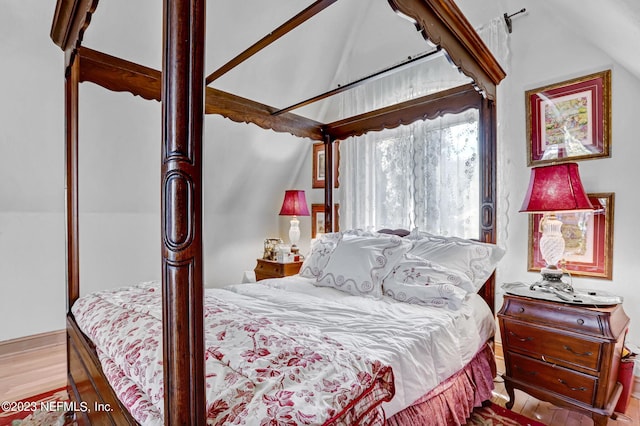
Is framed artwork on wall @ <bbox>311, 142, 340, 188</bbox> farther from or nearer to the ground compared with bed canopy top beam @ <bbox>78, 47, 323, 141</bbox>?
nearer to the ground

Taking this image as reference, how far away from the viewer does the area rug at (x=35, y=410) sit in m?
1.89

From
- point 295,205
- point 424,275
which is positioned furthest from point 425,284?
point 295,205

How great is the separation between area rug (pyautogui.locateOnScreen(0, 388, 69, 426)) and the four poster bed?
0.24m

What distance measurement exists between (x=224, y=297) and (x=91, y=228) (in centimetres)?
→ 181

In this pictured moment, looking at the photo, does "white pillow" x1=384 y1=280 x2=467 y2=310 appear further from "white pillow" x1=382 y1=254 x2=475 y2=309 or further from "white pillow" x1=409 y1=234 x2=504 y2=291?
"white pillow" x1=409 y1=234 x2=504 y2=291

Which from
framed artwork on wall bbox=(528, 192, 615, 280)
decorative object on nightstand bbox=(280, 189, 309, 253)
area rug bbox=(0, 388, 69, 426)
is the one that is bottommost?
area rug bbox=(0, 388, 69, 426)

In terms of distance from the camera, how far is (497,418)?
1.90 m

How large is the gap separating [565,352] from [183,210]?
2.01m

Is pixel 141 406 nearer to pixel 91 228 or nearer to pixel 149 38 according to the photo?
pixel 149 38

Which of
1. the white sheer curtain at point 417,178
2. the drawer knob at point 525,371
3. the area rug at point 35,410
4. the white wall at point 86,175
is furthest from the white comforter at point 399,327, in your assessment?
the white wall at point 86,175

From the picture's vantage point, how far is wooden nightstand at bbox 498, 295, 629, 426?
1667mm

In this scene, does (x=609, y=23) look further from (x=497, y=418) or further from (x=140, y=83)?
(x=140, y=83)

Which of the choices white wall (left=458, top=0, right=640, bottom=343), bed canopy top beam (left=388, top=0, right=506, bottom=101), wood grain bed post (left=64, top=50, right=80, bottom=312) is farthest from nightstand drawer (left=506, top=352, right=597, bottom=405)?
wood grain bed post (left=64, top=50, right=80, bottom=312)

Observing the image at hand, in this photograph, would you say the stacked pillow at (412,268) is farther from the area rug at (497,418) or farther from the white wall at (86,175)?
the white wall at (86,175)
